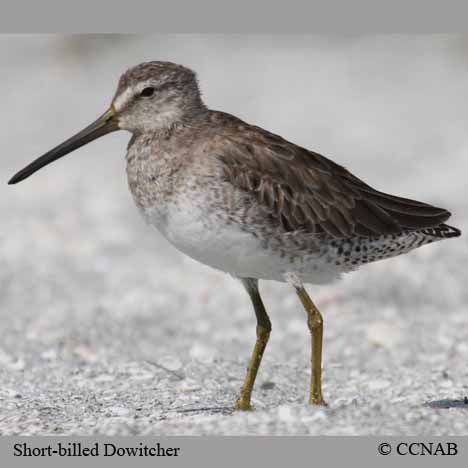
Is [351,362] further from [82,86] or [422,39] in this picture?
[422,39]

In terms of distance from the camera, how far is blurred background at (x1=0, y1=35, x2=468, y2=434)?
298 inches

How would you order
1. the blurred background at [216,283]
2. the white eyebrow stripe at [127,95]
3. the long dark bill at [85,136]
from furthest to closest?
the blurred background at [216,283] → the long dark bill at [85,136] → the white eyebrow stripe at [127,95]

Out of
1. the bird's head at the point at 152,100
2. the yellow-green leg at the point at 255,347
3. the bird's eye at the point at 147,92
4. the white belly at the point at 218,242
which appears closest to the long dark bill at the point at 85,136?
the bird's head at the point at 152,100

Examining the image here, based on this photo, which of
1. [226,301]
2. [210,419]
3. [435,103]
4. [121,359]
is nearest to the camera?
[210,419]

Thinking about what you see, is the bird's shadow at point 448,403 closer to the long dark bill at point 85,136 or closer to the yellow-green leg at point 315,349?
the yellow-green leg at point 315,349

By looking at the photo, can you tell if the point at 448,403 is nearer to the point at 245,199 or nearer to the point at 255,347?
the point at 255,347

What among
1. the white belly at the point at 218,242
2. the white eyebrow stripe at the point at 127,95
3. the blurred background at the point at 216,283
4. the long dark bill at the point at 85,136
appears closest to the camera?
the white belly at the point at 218,242

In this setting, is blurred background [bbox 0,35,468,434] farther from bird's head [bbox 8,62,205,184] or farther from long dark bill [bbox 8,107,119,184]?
bird's head [bbox 8,62,205,184]

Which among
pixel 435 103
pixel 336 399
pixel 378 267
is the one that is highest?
pixel 435 103

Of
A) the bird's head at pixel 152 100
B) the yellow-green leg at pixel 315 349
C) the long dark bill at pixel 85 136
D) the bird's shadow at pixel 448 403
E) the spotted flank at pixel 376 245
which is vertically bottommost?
the bird's shadow at pixel 448 403

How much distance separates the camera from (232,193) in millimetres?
6516

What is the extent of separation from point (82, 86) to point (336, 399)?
461 inches

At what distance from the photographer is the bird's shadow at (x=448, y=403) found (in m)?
6.95

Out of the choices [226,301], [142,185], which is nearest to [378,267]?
[226,301]
